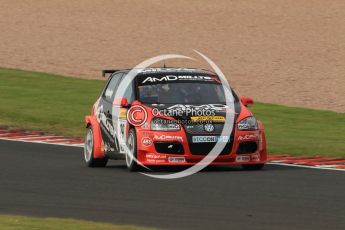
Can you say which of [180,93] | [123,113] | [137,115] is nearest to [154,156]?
[137,115]

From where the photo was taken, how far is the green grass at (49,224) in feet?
29.2

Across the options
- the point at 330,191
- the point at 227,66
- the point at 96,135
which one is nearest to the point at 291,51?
the point at 227,66

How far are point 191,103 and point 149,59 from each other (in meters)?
18.4

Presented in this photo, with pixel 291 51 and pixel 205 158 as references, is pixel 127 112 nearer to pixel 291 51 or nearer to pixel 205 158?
pixel 205 158

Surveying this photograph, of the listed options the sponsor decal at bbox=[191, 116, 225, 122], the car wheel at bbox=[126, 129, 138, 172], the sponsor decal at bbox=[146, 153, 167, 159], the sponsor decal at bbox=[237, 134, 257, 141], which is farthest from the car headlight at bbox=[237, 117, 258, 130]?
the car wheel at bbox=[126, 129, 138, 172]

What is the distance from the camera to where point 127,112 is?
14.6 metres

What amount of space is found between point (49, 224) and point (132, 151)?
5.21 m

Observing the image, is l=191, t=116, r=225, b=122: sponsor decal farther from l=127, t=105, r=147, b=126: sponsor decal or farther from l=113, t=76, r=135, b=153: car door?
l=113, t=76, r=135, b=153: car door

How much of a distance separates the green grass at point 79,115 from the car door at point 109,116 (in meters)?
3.16

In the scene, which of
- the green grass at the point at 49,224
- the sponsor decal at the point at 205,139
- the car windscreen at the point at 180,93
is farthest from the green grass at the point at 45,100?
the green grass at the point at 49,224

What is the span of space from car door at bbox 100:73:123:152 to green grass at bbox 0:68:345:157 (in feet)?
10.4

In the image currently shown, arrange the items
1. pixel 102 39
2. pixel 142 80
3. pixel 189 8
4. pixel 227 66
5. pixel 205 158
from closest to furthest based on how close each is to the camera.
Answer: pixel 205 158
pixel 142 80
pixel 227 66
pixel 102 39
pixel 189 8

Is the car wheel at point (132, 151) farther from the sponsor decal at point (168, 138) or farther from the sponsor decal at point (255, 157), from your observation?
the sponsor decal at point (255, 157)

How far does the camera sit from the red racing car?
46.4 ft
